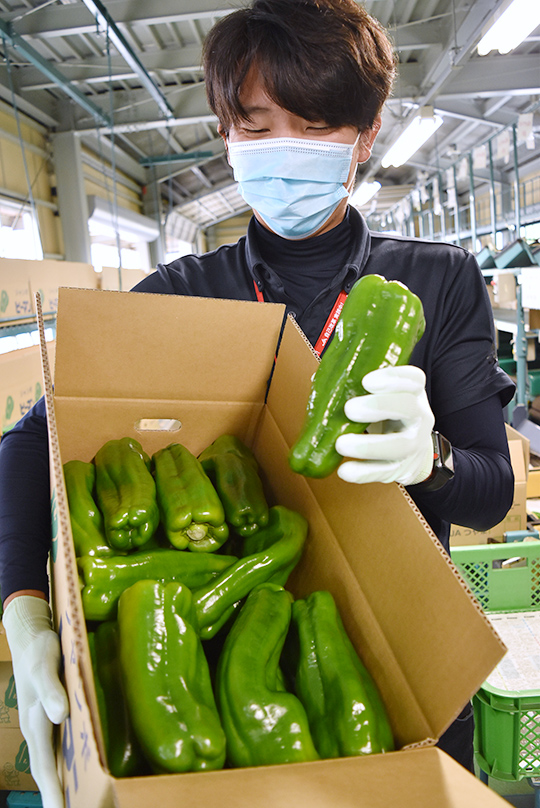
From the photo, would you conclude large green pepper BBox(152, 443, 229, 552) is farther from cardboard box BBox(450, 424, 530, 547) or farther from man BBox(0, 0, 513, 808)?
cardboard box BBox(450, 424, 530, 547)

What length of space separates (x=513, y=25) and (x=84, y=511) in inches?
127

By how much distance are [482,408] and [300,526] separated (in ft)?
1.41

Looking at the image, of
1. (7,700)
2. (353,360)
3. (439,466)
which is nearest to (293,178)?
(353,360)

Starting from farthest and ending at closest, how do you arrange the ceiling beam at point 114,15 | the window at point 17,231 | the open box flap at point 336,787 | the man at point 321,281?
the window at point 17,231
the ceiling beam at point 114,15
the man at point 321,281
the open box flap at point 336,787

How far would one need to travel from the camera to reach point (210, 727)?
2.16 feet

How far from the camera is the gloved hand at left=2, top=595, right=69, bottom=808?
0.69 meters

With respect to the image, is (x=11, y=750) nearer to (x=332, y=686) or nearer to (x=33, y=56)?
(x=332, y=686)

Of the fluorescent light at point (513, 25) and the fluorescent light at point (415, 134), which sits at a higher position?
the fluorescent light at point (415, 134)

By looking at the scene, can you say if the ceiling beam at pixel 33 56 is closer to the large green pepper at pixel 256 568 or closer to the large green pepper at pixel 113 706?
the large green pepper at pixel 256 568

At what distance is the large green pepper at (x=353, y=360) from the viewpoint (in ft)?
2.57

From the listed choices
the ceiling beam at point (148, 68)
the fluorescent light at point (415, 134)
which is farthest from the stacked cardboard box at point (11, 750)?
the ceiling beam at point (148, 68)

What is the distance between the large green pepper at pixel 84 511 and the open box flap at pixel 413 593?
40 centimetres

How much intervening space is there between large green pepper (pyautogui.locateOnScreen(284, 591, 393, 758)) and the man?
0.25 metres

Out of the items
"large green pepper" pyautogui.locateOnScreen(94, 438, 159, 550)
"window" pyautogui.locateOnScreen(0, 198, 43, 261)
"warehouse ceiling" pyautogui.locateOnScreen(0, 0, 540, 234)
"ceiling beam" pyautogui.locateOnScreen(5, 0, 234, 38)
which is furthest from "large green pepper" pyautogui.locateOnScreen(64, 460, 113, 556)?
"window" pyautogui.locateOnScreen(0, 198, 43, 261)
